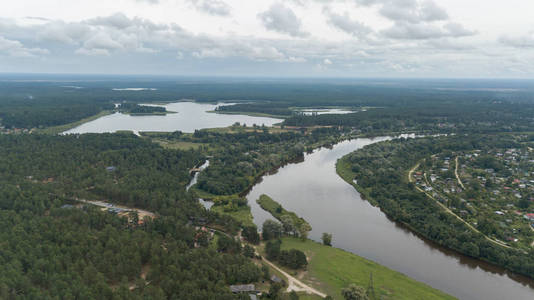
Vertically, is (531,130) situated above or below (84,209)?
above

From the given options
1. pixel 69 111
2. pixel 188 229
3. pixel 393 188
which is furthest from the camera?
pixel 69 111

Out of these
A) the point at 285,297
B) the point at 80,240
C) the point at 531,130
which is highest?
the point at 531,130

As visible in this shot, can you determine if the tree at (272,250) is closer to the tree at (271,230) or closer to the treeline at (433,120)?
the tree at (271,230)

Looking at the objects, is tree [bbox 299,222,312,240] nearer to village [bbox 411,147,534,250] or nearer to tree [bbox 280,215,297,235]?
tree [bbox 280,215,297,235]

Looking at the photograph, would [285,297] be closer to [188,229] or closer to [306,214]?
[188,229]

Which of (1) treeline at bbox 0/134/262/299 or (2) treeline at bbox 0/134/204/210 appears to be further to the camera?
(2) treeline at bbox 0/134/204/210

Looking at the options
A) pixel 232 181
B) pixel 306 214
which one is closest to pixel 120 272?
pixel 306 214

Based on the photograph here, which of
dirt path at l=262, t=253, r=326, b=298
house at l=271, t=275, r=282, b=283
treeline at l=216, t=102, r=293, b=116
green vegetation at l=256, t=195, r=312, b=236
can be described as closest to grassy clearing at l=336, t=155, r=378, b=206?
green vegetation at l=256, t=195, r=312, b=236

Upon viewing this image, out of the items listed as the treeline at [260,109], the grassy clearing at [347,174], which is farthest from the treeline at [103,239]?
the treeline at [260,109]
